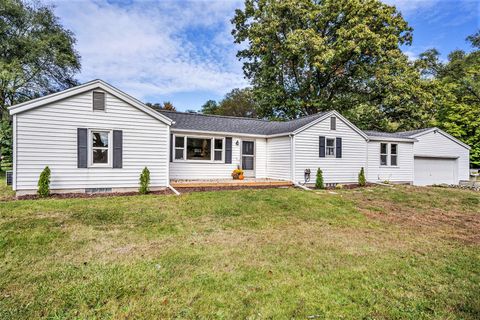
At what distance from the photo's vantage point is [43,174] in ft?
27.2

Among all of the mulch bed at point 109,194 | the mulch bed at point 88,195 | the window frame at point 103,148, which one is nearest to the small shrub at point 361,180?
the mulch bed at point 109,194

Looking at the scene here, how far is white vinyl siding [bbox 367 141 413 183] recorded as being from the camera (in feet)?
48.6

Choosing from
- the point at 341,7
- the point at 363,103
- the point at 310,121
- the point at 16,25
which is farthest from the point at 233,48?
the point at 16,25

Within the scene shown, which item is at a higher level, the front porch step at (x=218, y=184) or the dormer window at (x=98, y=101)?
the dormer window at (x=98, y=101)

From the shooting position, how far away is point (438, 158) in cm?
1775

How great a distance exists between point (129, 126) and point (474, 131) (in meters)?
27.7

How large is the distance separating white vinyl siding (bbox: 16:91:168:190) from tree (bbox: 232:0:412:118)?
1412 centimetres

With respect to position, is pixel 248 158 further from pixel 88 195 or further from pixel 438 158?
pixel 438 158

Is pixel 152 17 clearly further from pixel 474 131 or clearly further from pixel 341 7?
pixel 474 131

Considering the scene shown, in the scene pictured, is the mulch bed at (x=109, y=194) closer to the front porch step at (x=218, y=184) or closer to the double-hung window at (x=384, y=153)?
the front porch step at (x=218, y=184)

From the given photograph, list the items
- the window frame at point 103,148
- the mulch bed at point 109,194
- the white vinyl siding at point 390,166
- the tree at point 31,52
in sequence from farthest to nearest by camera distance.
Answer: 1. the tree at point 31,52
2. the white vinyl siding at point 390,166
3. the window frame at point 103,148
4. the mulch bed at point 109,194

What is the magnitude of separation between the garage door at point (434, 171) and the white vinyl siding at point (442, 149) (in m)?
0.35

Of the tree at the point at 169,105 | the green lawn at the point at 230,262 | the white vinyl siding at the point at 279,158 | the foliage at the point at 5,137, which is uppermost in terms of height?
the tree at the point at 169,105

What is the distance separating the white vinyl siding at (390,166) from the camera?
1481cm
